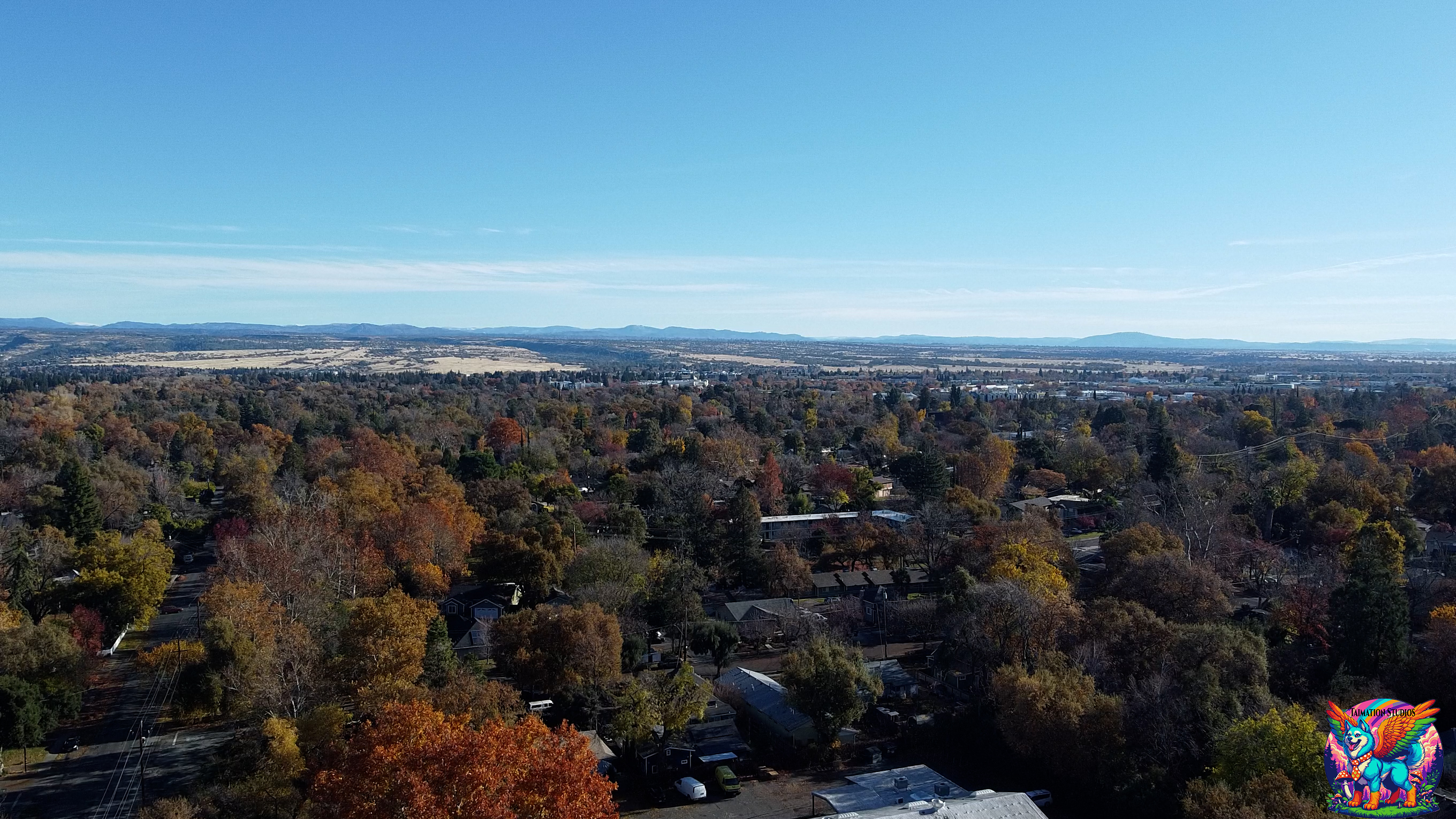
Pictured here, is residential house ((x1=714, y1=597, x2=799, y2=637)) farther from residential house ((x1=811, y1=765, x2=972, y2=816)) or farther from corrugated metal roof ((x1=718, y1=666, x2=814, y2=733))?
residential house ((x1=811, y1=765, x2=972, y2=816))

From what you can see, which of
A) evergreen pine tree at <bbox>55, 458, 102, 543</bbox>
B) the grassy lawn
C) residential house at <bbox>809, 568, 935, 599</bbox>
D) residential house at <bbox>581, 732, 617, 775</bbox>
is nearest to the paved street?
the grassy lawn

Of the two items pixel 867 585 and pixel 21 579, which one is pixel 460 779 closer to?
pixel 21 579

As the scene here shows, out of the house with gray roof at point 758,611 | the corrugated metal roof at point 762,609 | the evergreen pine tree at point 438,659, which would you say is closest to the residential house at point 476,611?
the evergreen pine tree at point 438,659

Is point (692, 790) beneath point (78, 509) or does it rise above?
beneath

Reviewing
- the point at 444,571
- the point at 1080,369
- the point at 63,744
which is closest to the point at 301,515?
the point at 444,571

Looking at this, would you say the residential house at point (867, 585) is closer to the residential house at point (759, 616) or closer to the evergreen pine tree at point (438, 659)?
the residential house at point (759, 616)

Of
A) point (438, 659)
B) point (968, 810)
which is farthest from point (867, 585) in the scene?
point (968, 810)

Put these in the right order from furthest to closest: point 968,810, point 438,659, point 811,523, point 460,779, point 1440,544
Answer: point 811,523 < point 1440,544 < point 438,659 < point 968,810 < point 460,779
